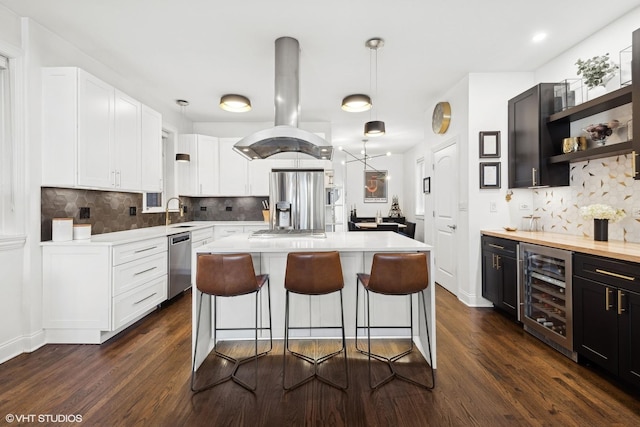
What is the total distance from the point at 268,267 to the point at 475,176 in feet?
8.80

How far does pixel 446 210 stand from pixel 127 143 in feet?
13.3

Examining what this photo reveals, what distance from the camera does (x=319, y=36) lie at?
298cm

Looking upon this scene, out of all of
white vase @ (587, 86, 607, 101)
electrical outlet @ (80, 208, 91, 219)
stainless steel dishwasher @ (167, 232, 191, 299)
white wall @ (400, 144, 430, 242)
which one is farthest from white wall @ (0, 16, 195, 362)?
white wall @ (400, 144, 430, 242)

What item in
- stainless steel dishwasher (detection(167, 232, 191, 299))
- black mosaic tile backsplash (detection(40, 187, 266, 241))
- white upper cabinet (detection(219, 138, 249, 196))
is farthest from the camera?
white upper cabinet (detection(219, 138, 249, 196))

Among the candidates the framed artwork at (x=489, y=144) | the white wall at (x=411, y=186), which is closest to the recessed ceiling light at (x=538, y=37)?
the framed artwork at (x=489, y=144)

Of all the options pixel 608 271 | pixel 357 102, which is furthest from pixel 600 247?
pixel 357 102

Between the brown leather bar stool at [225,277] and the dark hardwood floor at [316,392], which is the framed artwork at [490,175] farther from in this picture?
the brown leather bar stool at [225,277]

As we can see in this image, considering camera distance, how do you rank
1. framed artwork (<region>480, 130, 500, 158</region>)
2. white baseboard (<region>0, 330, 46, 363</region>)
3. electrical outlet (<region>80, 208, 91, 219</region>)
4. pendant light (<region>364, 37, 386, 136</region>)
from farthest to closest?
1. framed artwork (<region>480, 130, 500, 158</region>)
2. electrical outlet (<region>80, 208, 91, 219</region>)
3. pendant light (<region>364, 37, 386, 136</region>)
4. white baseboard (<region>0, 330, 46, 363</region>)

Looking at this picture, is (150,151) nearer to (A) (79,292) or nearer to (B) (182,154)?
(B) (182,154)

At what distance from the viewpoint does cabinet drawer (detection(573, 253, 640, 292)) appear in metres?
1.96

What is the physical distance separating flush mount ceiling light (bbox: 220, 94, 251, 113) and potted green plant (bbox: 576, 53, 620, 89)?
147 inches

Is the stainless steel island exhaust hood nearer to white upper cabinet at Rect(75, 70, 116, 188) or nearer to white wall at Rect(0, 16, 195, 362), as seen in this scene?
white upper cabinet at Rect(75, 70, 116, 188)

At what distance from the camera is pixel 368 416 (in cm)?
183

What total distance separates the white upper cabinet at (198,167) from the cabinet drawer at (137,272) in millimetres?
1914
